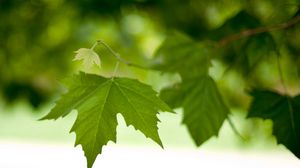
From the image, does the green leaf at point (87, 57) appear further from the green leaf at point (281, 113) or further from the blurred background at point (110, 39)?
the blurred background at point (110, 39)

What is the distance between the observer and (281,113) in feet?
3.59

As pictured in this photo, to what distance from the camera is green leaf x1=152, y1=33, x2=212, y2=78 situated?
126 centimetres

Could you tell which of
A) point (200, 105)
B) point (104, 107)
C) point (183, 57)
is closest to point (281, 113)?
point (200, 105)

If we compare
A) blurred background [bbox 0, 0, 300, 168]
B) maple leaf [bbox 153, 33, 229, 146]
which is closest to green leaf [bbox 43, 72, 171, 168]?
maple leaf [bbox 153, 33, 229, 146]

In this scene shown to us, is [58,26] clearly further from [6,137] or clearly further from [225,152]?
[6,137]

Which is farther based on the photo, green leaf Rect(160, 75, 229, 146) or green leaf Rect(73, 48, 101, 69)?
green leaf Rect(160, 75, 229, 146)

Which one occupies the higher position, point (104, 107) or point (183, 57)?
point (183, 57)

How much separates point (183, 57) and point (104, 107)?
44 centimetres

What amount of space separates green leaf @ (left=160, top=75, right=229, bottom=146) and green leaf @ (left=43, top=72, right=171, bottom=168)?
1.01ft

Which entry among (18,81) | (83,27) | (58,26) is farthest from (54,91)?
(83,27)

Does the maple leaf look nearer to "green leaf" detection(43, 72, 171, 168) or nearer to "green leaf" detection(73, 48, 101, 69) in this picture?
"green leaf" detection(43, 72, 171, 168)

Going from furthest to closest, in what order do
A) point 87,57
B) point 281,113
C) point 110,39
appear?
1. point 110,39
2. point 281,113
3. point 87,57

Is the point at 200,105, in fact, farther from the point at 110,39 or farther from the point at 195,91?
the point at 110,39

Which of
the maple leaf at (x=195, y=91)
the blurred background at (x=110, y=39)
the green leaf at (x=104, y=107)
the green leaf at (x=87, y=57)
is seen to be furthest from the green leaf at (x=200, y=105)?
the blurred background at (x=110, y=39)
